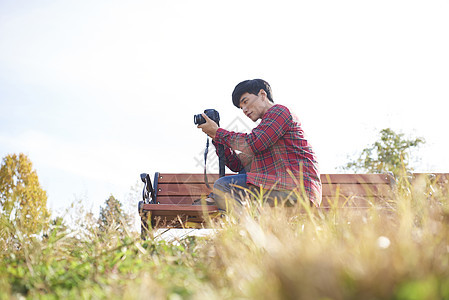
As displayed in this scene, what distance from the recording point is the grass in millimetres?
1076

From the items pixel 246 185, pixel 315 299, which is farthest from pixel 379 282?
pixel 246 185

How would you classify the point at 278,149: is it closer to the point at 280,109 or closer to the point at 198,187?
the point at 280,109

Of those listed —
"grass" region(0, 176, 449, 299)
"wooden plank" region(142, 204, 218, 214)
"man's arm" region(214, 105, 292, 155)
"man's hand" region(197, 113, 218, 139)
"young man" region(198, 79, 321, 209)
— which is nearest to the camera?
"grass" region(0, 176, 449, 299)

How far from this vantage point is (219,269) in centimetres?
162

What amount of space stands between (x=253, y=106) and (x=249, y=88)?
0.16 meters

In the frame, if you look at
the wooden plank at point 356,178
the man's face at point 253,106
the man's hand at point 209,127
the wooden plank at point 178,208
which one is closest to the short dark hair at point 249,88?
the man's face at point 253,106

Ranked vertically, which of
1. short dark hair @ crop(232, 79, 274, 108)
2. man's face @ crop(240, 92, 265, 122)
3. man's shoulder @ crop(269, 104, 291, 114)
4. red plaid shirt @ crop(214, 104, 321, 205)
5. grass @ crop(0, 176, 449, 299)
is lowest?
grass @ crop(0, 176, 449, 299)

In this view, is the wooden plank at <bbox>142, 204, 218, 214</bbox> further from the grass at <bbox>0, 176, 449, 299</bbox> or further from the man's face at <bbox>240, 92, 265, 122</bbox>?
the grass at <bbox>0, 176, 449, 299</bbox>

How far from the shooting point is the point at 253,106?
11.4ft

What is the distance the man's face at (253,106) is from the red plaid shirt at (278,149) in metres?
0.27

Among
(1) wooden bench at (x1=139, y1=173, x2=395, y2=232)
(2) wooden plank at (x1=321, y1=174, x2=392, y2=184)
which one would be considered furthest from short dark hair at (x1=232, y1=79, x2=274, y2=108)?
(2) wooden plank at (x1=321, y1=174, x2=392, y2=184)

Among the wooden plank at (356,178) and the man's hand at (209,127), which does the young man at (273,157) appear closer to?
the man's hand at (209,127)

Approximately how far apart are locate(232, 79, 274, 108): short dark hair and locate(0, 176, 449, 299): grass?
1.64m

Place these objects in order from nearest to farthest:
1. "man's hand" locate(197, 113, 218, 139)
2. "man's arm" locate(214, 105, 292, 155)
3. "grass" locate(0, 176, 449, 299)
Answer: "grass" locate(0, 176, 449, 299)
"man's arm" locate(214, 105, 292, 155)
"man's hand" locate(197, 113, 218, 139)
